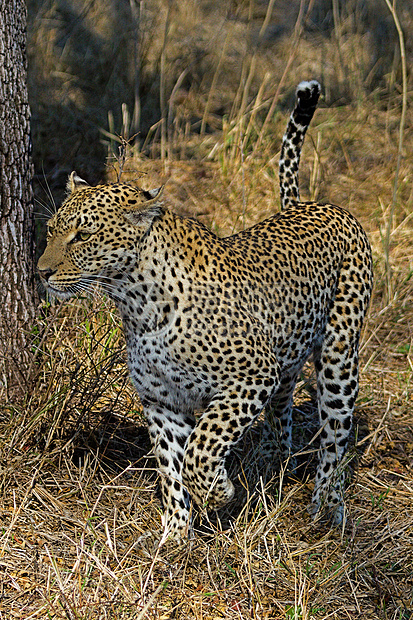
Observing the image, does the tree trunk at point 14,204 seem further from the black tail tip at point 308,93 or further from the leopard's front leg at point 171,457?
the black tail tip at point 308,93

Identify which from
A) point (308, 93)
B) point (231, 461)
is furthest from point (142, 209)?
point (231, 461)

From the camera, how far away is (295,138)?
5.09 meters

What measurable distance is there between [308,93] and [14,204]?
1.94m

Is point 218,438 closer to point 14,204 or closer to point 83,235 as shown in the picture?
point 83,235

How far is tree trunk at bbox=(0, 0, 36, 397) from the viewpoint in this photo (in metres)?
4.92

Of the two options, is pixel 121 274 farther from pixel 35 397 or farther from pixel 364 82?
pixel 364 82

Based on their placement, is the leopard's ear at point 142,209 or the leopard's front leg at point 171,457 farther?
the leopard's front leg at point 171,457

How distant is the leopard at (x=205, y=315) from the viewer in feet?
12.7

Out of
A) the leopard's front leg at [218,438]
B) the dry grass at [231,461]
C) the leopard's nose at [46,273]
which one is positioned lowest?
the dry grass at [231,461]

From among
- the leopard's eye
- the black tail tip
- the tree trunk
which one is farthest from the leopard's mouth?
the black tail tip

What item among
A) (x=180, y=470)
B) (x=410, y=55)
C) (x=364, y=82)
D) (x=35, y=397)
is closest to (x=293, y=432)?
(x=180, y=470)

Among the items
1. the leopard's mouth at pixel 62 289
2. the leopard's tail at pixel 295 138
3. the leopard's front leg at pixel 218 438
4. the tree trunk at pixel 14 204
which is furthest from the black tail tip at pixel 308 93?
the leopard's mouth at pixel 62 289

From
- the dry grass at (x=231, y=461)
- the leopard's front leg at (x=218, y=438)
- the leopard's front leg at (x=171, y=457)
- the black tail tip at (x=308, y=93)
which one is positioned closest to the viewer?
the dry grass at (x=231, y=461)

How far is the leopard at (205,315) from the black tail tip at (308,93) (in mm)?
24
